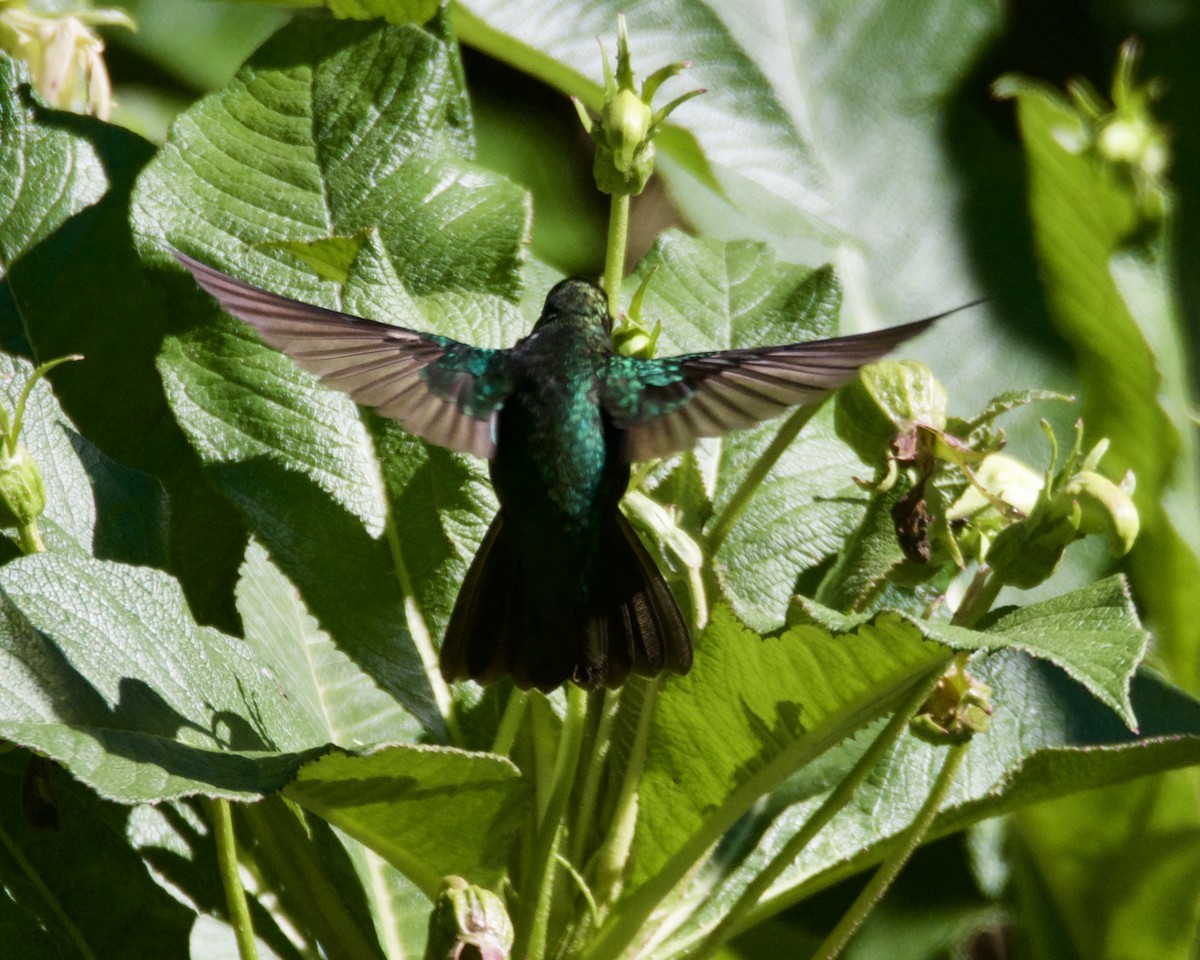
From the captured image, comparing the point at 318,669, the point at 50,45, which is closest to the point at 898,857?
the point at 318,669

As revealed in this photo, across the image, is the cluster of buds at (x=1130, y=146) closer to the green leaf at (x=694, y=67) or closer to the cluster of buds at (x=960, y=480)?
the green leaf at (x=694, y=67)

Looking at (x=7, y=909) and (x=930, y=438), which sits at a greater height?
(x=930, y=438)

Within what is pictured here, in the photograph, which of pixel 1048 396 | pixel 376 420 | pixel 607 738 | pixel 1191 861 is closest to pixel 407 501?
pixel 376 420

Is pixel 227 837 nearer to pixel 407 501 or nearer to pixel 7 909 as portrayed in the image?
pixel 7 909

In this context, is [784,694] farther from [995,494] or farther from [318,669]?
[318,669]

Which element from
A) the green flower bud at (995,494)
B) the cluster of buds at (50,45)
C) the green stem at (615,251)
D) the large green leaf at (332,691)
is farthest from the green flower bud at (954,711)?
the cluster of buds at (50,45)

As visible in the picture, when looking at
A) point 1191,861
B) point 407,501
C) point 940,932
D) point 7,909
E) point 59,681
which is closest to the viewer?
point 59,681

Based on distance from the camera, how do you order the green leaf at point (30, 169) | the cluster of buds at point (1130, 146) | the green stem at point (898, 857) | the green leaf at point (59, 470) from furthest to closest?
1. the cluster of buds at point (1130, 146)
2. the green leaf at point (30, 169)
3. the green leaf at point (59, 470)
4. the green stem at point (898, 857)
